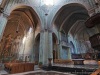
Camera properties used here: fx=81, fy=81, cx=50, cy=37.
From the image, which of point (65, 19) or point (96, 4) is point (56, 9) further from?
point (96, 4)

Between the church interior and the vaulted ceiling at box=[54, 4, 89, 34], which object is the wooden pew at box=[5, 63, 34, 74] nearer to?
the church interior

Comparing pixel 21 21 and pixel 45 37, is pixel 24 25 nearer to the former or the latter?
pixel 21 21

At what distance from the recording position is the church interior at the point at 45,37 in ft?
22.7

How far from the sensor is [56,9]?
40.9 feet

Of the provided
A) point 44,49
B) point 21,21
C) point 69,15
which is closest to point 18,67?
point 44,49

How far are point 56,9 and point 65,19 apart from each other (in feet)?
13.5

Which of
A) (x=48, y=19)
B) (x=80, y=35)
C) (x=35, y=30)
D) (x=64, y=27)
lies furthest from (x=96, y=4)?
(x=80, y=35)

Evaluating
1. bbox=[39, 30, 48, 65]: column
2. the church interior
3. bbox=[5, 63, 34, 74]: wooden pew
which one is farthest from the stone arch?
bbox=[5, 63, 34, 74]: wooden pew

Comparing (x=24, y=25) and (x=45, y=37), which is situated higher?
(x=24, y=25)

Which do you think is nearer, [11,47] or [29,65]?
[29,65]

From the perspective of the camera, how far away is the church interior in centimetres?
691

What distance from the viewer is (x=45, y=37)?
11.7 meters

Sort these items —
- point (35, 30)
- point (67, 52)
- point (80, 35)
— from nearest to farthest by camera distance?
1. point (35, 30)
2. point (67, 52)
3. point (80, 35)

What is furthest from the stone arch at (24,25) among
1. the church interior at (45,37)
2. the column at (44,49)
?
the column at (44,49)
